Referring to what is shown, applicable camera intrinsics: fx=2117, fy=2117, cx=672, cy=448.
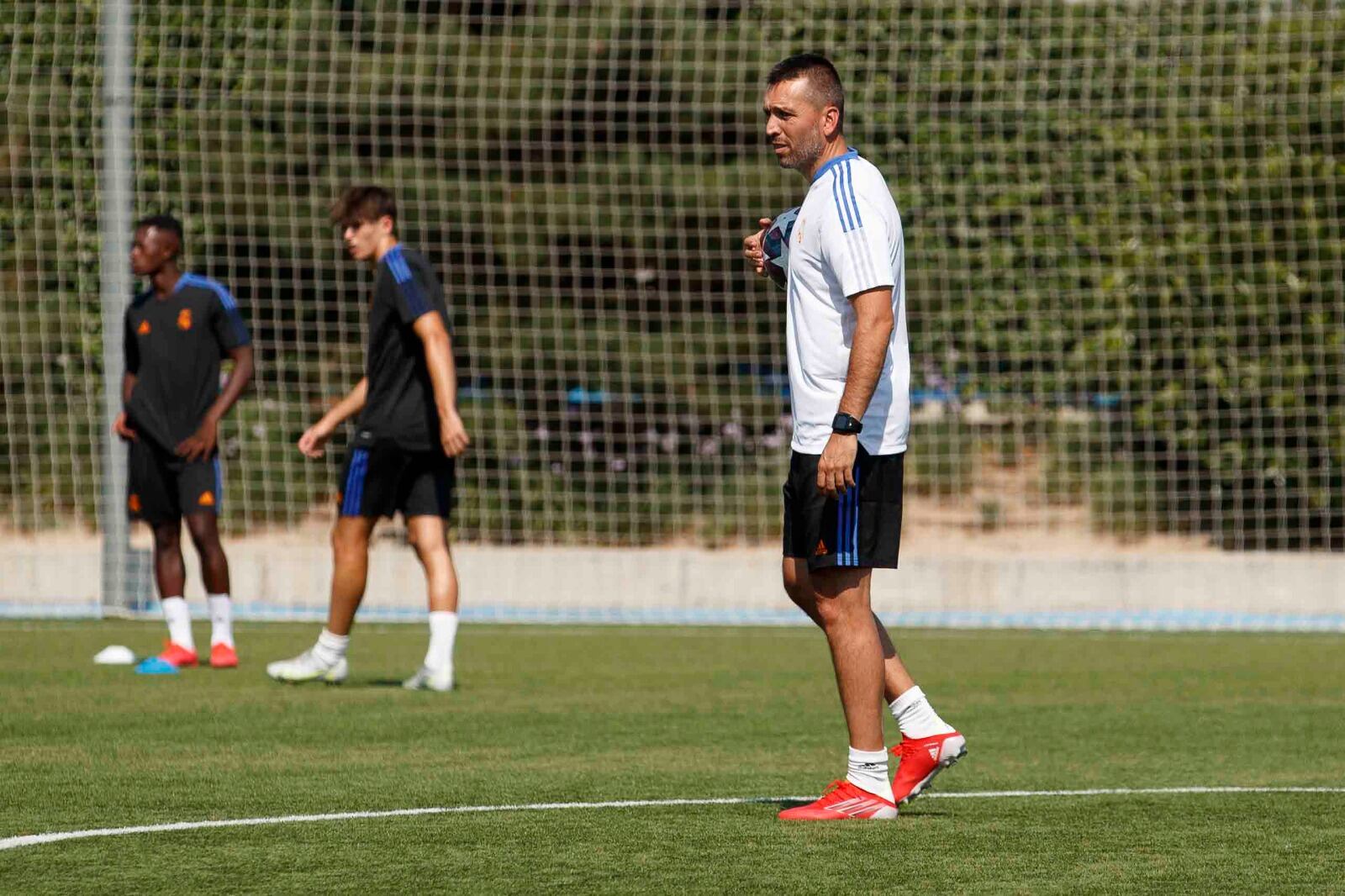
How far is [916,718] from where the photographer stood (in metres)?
5.36

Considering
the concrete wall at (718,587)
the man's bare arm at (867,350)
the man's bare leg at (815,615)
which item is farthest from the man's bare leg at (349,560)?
the concrete wall at (718,587)

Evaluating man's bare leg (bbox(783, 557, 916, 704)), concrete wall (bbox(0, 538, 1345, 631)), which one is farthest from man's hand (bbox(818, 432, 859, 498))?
concrete wall (bbox(0, 538, 1345, 631))

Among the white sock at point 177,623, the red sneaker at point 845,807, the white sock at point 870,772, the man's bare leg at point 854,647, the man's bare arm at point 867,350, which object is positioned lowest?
the white sock at point 177,623

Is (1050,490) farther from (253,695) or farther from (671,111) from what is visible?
(253,695)

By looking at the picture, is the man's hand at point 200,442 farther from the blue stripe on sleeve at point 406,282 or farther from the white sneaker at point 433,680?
the white sneaker at point 433,680

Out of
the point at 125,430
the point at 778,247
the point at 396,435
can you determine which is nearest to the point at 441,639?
the point at 396,435

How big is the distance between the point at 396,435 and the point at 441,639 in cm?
86

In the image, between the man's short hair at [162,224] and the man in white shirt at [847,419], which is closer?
the man in white shirt at [847,419]

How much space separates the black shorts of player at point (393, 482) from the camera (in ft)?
27.5

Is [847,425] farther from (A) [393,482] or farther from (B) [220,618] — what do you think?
(B) [220,618]

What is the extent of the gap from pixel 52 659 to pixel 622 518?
7233 mm

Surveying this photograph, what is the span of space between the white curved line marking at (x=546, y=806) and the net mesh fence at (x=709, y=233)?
32.8 feet

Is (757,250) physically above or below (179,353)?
above

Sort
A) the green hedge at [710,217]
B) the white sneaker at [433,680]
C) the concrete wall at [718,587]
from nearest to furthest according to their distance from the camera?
the white sneaker at [433,680] → the concrete wall at [718,587] → the green hedge at [710,217]
